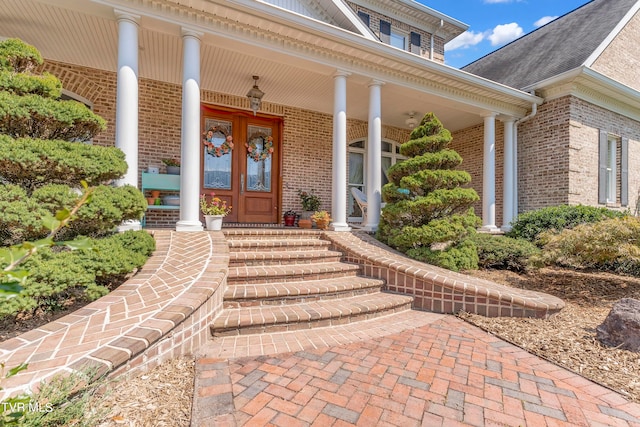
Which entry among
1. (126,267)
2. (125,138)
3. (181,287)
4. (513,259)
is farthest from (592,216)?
(125,138)

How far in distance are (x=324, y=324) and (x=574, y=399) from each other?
1743 mm

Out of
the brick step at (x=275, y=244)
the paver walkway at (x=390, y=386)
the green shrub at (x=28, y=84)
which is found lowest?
the paver walkway at (x=390, y=386)

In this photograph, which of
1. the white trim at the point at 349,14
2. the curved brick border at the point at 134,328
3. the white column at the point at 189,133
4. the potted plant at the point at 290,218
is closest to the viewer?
the curved brick border at the point at 134,328

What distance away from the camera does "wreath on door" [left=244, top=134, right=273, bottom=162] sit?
21.6ft

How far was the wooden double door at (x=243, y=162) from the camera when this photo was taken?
20.6 feet

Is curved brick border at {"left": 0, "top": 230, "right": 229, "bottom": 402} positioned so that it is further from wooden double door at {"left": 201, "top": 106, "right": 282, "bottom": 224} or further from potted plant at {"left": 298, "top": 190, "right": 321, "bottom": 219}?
potted plant at {"left": 298, "top": 190, "right": 321, "bottom": 219}

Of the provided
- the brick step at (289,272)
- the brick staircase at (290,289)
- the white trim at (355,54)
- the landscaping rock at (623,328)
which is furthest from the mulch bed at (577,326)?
the white trim at (355,54)

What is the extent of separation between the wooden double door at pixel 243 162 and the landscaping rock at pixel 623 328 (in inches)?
215

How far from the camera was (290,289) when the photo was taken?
A: 122 inches

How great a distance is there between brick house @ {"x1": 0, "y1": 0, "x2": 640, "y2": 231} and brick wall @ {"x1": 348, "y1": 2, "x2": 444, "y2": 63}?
44 mm

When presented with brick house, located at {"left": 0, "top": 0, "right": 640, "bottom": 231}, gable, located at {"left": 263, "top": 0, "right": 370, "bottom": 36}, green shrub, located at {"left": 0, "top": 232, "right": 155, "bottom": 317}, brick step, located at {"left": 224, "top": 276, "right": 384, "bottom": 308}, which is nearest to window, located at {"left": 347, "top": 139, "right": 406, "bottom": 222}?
brick house, located at {"left": 0, "top": 0, "right": 640, "bottom": 231}

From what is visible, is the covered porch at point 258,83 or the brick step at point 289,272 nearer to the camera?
the brick step at point 289,272

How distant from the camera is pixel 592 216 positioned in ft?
18.4

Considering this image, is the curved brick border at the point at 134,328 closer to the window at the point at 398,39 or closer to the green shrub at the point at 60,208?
the green shrub at the point at 60,208
